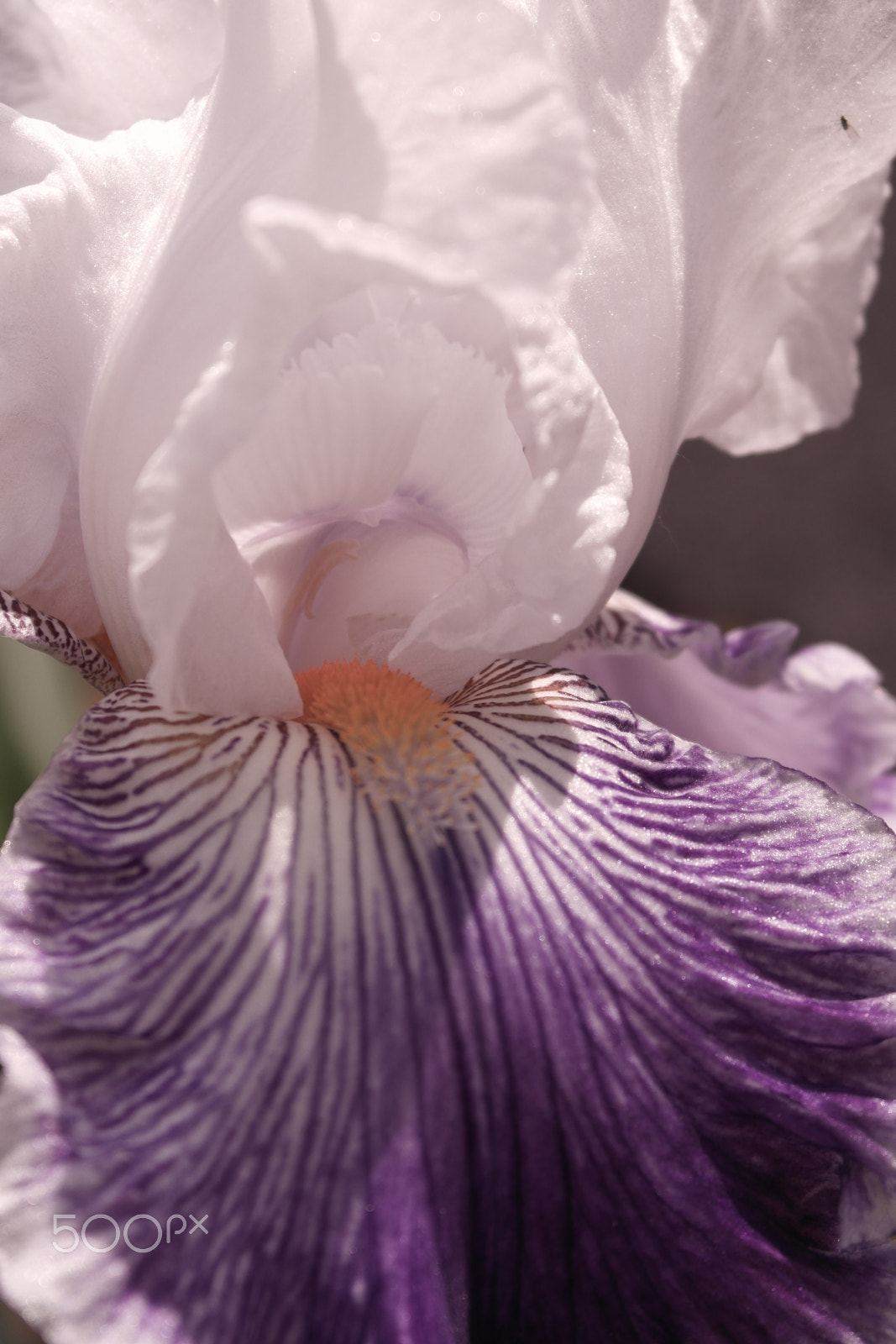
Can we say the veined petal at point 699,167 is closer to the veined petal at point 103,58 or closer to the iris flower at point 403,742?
the iris flower at point 403,742

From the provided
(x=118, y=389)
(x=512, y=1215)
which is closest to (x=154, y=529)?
(x=118, y=389)

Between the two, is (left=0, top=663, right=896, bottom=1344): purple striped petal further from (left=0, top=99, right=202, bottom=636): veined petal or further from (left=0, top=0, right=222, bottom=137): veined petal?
(left=0, top=0, right=222, bottom=137): veined petal

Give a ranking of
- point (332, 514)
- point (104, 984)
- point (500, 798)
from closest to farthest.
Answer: point (104, 984), point (500, 798), point (332, 514)

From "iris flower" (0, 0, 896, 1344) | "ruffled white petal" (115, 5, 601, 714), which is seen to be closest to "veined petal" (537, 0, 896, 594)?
"iris flower" (0, 0, 896, 1344)

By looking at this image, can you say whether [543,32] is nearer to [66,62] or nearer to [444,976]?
[66,62]

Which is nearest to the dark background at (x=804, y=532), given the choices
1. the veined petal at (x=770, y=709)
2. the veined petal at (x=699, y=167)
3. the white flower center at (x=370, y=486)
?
the veined petal at (x=770, y=709)

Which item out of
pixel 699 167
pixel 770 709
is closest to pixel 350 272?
pixel 699 167

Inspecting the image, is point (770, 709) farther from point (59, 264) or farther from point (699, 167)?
point (59, 264)
